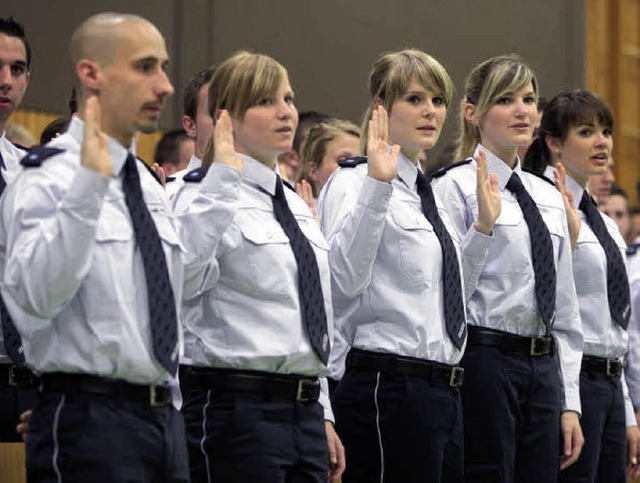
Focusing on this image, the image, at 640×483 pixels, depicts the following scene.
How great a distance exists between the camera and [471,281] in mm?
3648

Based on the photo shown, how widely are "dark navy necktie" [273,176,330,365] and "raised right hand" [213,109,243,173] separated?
0.23m

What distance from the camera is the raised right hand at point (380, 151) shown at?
10.8 ft

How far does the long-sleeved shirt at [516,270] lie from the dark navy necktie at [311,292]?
28.3 inches

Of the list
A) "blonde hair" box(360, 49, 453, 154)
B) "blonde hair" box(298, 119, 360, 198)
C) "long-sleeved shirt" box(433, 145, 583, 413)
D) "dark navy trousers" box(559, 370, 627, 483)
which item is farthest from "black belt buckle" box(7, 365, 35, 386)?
"dark navy trousers" box(559, 370, 627, 483)

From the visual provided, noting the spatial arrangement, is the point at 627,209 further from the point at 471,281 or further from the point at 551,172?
the point at 471,281

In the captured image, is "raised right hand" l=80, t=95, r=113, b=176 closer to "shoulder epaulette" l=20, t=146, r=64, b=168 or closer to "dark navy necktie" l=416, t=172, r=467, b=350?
"shoulder epaulette" l=20, t=146, r=64, b=168

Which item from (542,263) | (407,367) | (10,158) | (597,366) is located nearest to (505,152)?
(542,263)

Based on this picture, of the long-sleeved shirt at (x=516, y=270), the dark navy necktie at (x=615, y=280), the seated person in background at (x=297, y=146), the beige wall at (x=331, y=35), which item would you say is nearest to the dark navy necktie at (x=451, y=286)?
the long-sleeved shirt at (x=516, y=270)

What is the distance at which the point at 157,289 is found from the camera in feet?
8.61

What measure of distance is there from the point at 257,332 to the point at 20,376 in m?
0.57

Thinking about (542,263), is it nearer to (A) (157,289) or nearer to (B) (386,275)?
(B) (386,275)

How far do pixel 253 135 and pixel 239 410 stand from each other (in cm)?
59

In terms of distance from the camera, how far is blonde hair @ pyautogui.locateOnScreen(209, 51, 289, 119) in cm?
317

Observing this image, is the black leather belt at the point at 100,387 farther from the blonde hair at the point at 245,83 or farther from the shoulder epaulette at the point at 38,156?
the blonde hair at the point at 245,83
